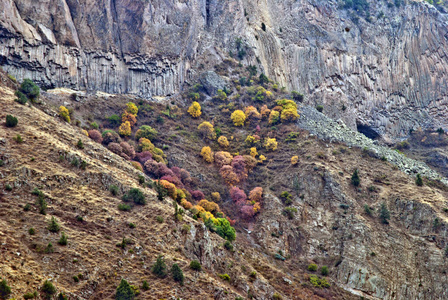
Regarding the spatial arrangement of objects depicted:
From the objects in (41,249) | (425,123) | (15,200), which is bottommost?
(41,249)

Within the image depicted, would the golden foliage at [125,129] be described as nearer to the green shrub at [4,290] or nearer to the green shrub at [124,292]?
the green shrub at [124,292]

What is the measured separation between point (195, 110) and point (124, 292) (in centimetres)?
4413

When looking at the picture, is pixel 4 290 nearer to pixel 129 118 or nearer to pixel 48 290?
pixel 48 290

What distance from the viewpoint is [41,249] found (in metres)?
33.3

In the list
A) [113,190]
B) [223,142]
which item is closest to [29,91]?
[113,190]

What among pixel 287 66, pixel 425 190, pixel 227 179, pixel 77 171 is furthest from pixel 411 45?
pixel 77 171

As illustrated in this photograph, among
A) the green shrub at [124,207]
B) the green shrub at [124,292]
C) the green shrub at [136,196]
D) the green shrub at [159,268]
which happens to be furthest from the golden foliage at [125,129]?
the green shrub at [124,292]

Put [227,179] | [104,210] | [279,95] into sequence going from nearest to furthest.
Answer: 1. [104,210]
2. [227,179]
3. [279,95]

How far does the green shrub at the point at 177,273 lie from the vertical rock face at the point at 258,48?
121ft

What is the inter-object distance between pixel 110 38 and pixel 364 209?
44.0 m

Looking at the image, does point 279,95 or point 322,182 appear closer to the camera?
point 322,182

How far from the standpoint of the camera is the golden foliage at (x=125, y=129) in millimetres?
64812

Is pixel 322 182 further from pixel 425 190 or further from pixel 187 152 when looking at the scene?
pixel 187 152

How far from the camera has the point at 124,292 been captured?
33.5 meters
